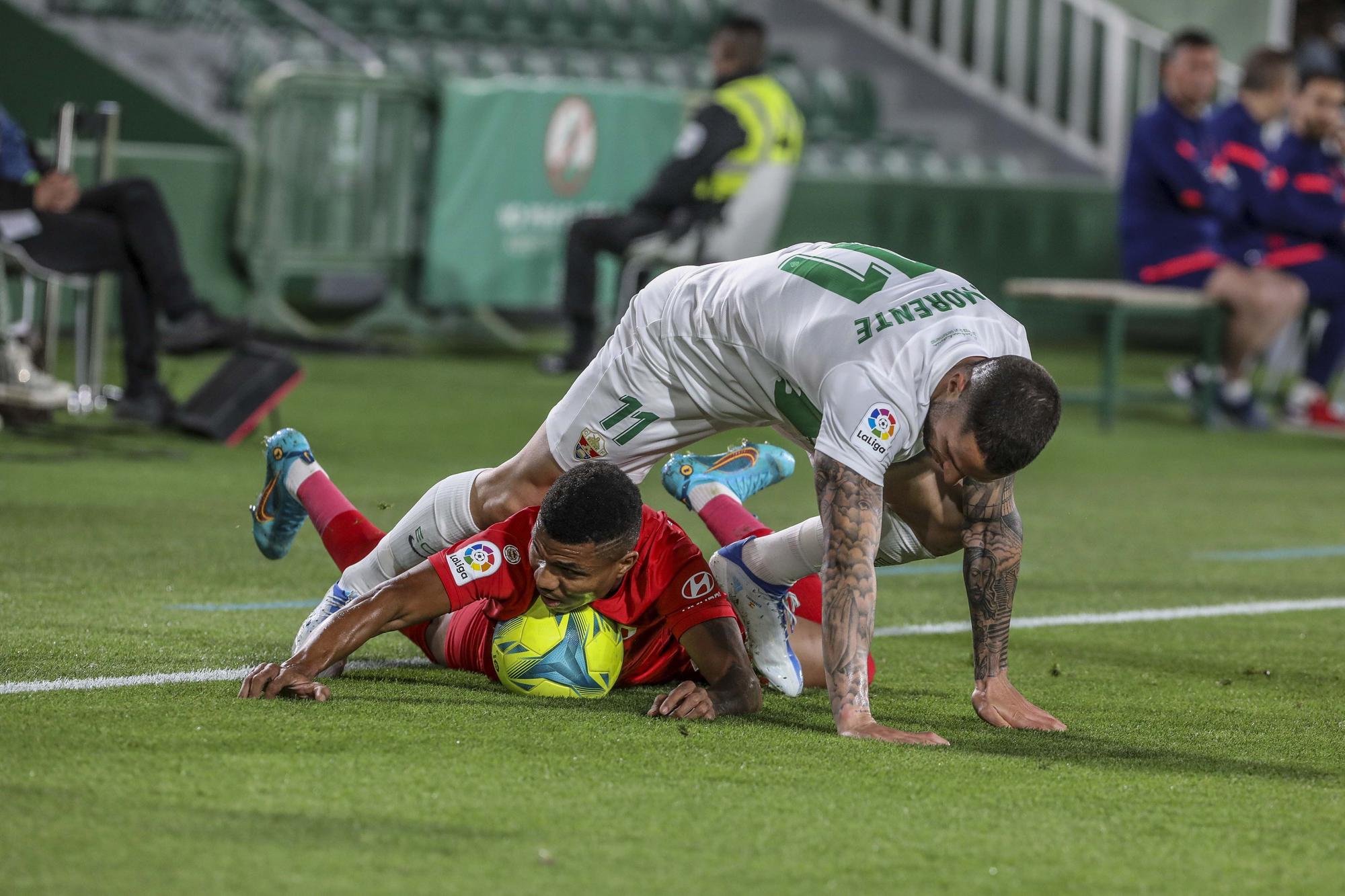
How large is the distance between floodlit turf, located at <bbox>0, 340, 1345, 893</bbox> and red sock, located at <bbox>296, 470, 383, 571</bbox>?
27cm

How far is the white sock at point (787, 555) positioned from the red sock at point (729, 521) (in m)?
0.26

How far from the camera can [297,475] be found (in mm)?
5359

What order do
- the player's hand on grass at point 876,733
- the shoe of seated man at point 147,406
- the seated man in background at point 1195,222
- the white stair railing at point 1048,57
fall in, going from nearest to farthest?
1. the player's hand on grass at point 876,733
2. the shoe of seated man at point 147,406
3. the seated man in background at point 1195,222
4. the white stair railing at point 1048,57

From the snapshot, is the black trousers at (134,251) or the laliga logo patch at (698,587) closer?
the laliga logo patch at (698,587)

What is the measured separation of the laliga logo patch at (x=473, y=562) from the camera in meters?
4.35

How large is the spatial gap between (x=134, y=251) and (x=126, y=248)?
1.8 inches

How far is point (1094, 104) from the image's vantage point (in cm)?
1873

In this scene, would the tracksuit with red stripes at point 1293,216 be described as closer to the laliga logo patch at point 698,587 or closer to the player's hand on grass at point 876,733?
the laliga logo patch at point 698,587

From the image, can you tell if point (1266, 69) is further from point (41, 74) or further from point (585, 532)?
point (585, 532)

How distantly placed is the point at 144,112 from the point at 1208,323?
26.7ft

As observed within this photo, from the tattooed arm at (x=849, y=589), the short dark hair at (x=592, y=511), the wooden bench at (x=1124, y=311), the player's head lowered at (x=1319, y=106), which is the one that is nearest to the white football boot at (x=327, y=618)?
the short dark hair at (x=592, y=511)

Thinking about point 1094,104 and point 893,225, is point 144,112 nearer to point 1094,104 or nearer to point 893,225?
point 893,225

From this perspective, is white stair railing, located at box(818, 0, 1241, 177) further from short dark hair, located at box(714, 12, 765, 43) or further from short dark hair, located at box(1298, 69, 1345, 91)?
short dark hair, located at box(714, 12, 765, 43)

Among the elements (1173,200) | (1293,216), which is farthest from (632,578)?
(1293,216)
